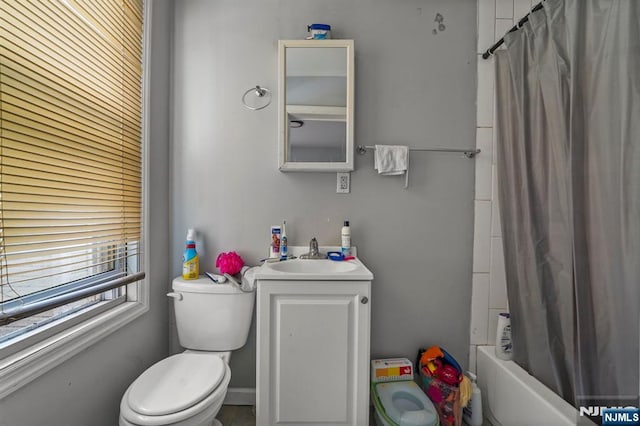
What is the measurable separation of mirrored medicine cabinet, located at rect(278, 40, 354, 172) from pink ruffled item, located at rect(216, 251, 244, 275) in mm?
536

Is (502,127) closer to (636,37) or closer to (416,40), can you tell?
(636,37)

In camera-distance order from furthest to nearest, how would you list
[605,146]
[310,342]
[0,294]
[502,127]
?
[502,127] < [310,342] < [605,146] < [0,294]

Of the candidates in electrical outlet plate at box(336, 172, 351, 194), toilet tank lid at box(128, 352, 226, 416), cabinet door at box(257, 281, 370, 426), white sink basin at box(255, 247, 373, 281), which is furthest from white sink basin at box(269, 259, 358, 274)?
toilet tank lid at box(128, 352, 226, 416)

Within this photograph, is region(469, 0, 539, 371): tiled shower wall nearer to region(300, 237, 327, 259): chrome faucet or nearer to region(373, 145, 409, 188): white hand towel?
region(373, 145, 409, 188): white hand towel

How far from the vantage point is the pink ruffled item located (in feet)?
4.40

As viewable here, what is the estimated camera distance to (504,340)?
133 centimetres

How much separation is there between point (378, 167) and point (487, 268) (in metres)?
0.84

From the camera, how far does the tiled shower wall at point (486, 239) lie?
1.46 meters

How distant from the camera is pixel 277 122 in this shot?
4.81 feet

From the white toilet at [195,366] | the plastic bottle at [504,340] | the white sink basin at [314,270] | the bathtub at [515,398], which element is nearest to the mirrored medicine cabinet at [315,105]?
the white sink basin at [314,270]

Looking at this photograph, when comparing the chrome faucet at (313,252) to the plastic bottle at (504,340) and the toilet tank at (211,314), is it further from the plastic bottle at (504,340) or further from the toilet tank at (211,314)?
the plastic bottle at (504,340)

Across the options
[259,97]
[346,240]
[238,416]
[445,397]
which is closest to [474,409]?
[445,397]

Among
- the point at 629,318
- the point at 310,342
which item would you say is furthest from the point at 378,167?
the point at 629,318

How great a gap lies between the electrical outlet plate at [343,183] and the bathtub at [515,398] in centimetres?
116
